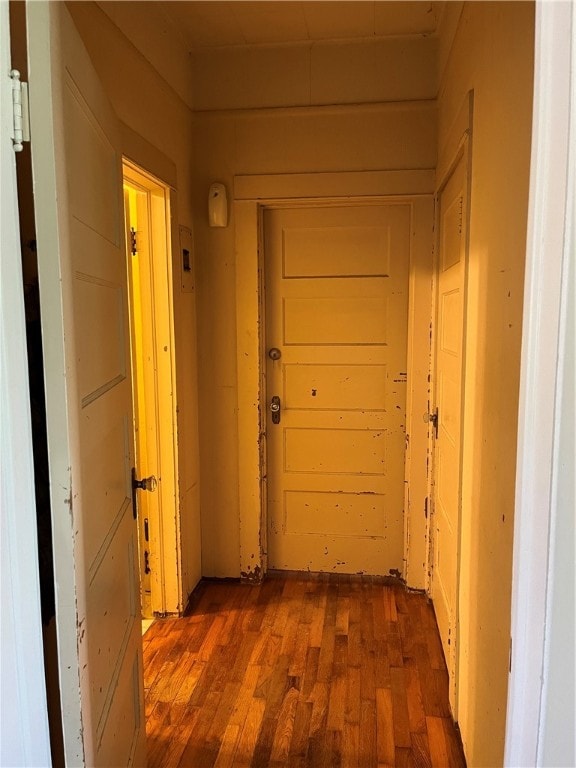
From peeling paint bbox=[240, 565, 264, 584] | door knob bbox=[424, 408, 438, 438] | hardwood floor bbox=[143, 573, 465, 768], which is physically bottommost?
hardwood floor bbox=[143, 573, 465, 768]

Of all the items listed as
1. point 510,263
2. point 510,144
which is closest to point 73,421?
point 510,263

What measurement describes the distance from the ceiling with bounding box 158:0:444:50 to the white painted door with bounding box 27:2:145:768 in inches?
48.6

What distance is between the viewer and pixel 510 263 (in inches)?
49.6

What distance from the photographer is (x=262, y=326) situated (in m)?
2.86

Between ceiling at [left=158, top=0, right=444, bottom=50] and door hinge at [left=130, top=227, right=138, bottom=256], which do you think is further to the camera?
door hinge at [left=130, top=227, right=138, bottom=256]

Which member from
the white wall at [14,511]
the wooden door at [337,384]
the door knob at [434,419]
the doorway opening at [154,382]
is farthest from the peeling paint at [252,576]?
the white wall at [14,511]

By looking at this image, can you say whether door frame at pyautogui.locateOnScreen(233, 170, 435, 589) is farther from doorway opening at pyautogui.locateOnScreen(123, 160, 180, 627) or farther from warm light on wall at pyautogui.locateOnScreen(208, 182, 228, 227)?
doorway opening at pyautogui.locateOnScreen(123, 160, 180, 627)

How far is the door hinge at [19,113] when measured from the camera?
85 centimetres

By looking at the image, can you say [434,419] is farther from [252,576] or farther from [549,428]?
[549,428]

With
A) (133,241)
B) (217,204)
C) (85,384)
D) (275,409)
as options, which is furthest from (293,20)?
(85,384)

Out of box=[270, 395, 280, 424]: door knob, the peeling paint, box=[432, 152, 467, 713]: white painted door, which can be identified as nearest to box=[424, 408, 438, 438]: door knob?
box=[432, 152, 467, 713]: white painted door

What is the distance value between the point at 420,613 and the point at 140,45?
276 centimetres

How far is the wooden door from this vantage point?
281cm

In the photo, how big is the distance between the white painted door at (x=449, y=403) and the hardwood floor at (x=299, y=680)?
0.15m
